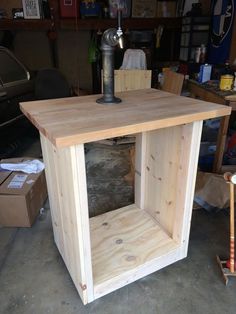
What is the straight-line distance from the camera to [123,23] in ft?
13.4

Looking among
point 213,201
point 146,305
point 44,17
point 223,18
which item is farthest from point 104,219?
point 44,17

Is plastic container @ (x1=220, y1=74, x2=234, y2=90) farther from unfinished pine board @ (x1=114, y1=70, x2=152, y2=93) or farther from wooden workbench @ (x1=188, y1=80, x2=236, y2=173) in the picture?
unfinished pine board @ (x1=114, y1=70, x2=152, y2=93)

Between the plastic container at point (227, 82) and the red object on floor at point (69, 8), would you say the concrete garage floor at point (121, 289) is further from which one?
the red object on floor at point (69, 8)

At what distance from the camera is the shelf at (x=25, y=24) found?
13.1 feet

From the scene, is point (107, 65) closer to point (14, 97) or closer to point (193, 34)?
point (14, 97)

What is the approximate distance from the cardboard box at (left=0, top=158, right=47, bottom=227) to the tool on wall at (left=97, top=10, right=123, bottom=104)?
0.88 metres

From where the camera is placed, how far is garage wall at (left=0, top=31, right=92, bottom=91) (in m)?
4.59

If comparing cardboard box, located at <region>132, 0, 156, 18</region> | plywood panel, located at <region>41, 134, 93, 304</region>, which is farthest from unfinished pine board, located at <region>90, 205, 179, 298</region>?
cardboard box, located at <region>132, 0, 156, 18</region>

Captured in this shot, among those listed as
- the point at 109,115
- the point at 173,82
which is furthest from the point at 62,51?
the point at 109,115

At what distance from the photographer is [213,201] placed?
1.84 m

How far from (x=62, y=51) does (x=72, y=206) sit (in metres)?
4.33

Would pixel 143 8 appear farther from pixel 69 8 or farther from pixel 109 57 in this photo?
pixel 109 57

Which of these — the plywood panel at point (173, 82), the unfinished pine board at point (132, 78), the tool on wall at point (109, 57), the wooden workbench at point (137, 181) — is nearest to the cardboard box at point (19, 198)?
the wooden workbench at point (137, 181)

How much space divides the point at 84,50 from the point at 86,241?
434 cm
